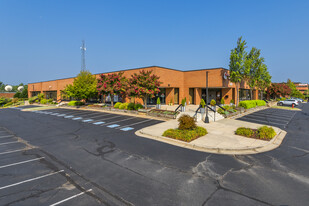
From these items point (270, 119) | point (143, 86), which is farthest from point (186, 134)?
point (270, 119)

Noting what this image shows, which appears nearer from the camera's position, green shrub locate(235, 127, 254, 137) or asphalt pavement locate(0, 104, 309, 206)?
asphalt pavement locate(0, 104, 309, 206)

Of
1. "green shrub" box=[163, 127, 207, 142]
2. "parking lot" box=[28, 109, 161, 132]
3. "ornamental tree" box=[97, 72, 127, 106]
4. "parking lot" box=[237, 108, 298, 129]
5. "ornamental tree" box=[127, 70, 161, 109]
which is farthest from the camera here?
"ornamental tree" box=[97, 72, 127, 106]

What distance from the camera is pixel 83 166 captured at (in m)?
6.61

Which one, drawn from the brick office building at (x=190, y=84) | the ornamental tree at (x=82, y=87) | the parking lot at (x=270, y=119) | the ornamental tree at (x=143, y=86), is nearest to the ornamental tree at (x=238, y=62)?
the brick office building at (x=190, y=84)

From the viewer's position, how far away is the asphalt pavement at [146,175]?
15.1 ft

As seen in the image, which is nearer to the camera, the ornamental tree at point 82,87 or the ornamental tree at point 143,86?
the ornamental tree at point 143,86

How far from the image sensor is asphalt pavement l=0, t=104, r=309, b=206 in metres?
4.61

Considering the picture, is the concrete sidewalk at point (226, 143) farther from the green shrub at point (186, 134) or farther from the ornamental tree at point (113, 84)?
the ornamental tree at point (113, 84)

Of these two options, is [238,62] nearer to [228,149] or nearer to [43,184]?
[228,149]

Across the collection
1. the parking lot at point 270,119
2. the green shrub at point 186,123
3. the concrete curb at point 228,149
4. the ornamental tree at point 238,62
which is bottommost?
the concrete curb at point 228,149

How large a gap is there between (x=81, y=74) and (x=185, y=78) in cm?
2061

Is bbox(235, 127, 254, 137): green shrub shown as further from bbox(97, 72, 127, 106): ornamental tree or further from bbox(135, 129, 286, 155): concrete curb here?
bbox(97, 72, 127, 106): ornamental tree

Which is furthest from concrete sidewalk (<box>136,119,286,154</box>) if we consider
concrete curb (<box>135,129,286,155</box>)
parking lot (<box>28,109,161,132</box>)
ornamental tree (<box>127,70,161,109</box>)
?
ornamental tree (<box>127,70,161,109</box>)

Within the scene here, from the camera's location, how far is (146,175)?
5.90m
